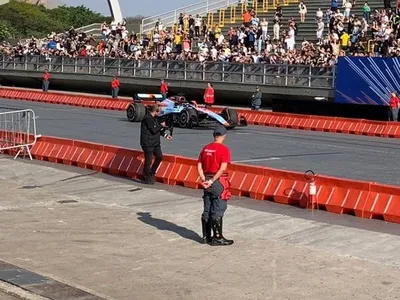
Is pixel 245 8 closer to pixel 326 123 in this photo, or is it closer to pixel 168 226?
pixel 326 123

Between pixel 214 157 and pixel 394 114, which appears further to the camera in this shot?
pixel 394 114

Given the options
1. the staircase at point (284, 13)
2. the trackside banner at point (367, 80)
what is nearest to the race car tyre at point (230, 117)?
the trackside banner at point (367, 80)

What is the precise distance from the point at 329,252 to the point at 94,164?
10.1 metres

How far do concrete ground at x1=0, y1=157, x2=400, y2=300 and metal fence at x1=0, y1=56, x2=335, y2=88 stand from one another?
64.3 ft

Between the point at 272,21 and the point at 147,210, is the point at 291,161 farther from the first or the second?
the point at 272,21

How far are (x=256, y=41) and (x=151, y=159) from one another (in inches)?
990

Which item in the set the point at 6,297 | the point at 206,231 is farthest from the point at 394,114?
A: the point at 6,297

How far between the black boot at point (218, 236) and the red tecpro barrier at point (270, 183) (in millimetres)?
3214

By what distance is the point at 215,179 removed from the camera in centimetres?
1158

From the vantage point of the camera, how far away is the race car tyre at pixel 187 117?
29.6m

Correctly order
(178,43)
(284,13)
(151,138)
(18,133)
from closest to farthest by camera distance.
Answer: (151,138) → (18,133) → (178,43) → (284,13)

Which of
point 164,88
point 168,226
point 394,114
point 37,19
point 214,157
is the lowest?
point 168,226

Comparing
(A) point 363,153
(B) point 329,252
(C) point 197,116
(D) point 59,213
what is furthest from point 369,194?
(C) point 197,116

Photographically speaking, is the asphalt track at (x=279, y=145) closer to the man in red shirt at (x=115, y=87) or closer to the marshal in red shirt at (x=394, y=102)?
the marshal in red shirt at (x=394, y=102)
